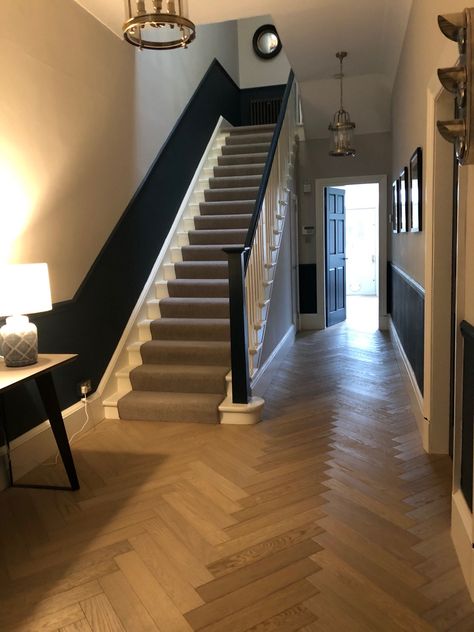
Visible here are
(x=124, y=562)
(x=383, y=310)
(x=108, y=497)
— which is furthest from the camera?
(x=383, y=310)

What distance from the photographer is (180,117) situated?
5.43m

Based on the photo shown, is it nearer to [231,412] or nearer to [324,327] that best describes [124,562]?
[231,412]

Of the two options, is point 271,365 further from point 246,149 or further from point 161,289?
point 246,149

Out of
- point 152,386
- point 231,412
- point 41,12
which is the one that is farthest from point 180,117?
point 231,412

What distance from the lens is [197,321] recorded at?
4254mm

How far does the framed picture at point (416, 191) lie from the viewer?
3207 mm

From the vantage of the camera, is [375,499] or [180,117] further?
[180,117]

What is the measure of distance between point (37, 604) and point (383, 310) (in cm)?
567

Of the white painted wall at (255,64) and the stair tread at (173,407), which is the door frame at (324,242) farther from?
the stair tread at (173,407)

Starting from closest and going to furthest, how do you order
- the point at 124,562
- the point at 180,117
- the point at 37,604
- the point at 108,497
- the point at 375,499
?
1. the point at 37,604
2. the point at 124,562
3. the point at 375,499
4. the point at 108,497
5. the point at 180,117

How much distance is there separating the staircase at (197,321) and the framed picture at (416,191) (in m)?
1.63

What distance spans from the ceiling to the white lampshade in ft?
7.05

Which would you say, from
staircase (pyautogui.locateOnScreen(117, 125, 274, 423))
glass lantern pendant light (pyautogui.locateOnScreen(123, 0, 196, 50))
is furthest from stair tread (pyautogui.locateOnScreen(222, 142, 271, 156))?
glass lantern pendant light (pyautogui.locateOnScreen(123, 0, 196, 50))

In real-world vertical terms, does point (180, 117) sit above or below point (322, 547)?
above
